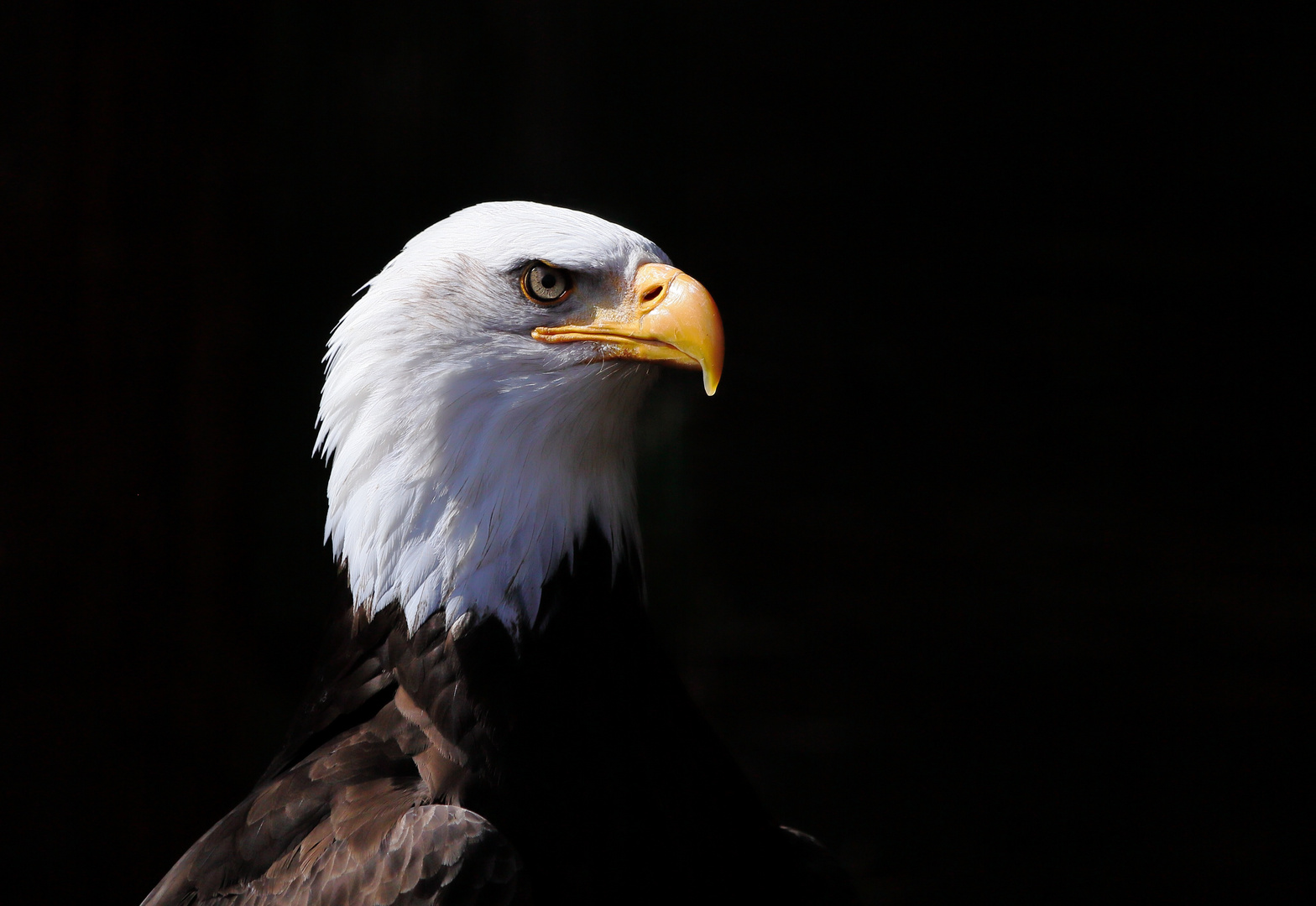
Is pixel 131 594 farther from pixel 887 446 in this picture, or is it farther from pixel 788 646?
pixel 887 446

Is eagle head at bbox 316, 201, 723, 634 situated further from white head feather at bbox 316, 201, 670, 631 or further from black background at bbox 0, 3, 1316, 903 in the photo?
black background at bbox 0, 3, 1316, 903

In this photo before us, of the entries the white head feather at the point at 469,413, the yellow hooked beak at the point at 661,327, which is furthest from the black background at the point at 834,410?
the yellow hooked beak at the point at 661,327

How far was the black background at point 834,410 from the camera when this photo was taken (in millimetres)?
3123

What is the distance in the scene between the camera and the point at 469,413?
174 centimetres

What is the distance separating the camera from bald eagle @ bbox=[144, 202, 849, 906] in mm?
1674

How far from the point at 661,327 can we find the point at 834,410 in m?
1.89

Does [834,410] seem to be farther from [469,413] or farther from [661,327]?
[469,413]

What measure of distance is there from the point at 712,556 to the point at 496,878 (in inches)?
86.1

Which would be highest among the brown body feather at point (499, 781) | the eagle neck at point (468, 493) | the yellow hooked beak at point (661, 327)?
the yellow hooked beak at point (661, 327)

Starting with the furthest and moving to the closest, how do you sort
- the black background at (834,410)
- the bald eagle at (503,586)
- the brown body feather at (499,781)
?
the black background at (834,410) → the bald eagle at (503,586) → the brown body feather at (499,781)

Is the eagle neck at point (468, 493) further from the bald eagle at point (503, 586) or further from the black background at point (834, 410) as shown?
the black background at point (834, 410)

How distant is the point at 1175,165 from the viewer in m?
3.22

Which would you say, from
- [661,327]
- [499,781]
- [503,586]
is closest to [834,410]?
[661,327]

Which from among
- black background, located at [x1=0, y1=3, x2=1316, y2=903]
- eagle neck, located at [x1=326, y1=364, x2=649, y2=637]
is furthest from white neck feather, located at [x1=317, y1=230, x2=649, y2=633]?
black background, located at [x1=0, y1=3, x2=1316, y2=903]
